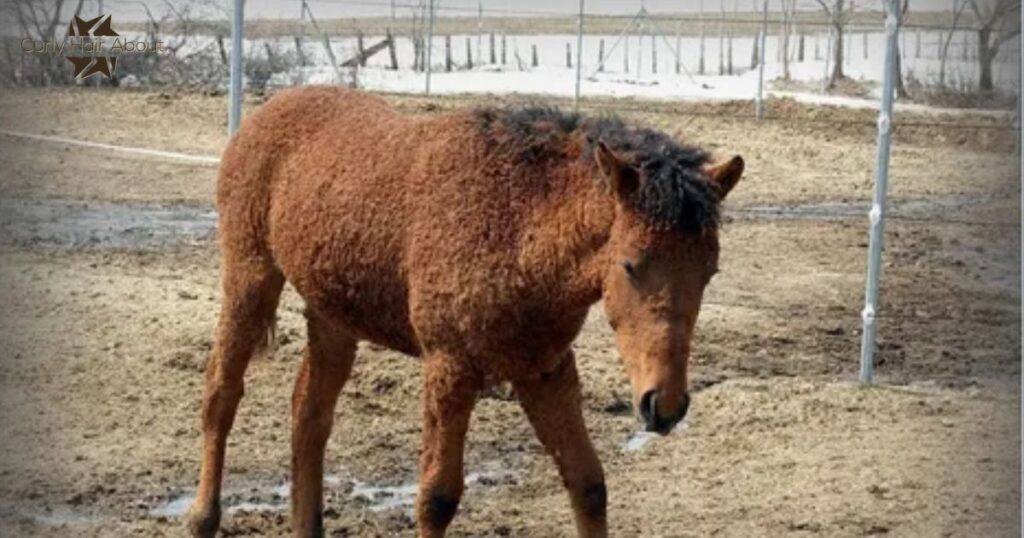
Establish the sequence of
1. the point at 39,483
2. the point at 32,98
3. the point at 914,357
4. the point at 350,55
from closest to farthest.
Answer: the point at 39,483
the point at 914,357
the point at 32,98
the point at 350,55

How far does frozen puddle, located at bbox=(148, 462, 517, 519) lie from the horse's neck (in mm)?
2074

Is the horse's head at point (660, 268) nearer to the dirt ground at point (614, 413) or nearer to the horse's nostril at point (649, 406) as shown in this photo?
the horse's nostril at point (649, 406)

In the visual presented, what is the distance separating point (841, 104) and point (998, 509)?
18667mm

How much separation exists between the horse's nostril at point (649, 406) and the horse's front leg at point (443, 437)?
2.50 feet

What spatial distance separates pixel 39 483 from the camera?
21.5ft

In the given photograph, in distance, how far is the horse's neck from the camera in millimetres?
4645

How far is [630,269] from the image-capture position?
176 inches

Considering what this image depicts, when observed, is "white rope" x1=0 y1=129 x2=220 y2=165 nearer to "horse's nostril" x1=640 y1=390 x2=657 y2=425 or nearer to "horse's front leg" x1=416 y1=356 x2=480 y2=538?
"horse's front leg" x1=416 y1=356 x2=480 y2=538

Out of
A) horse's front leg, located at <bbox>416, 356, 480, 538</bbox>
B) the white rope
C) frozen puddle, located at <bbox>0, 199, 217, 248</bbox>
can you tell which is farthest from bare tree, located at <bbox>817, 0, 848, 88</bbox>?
horse's front leg, located at <bbox>416, 356, 480, 538</bbox>

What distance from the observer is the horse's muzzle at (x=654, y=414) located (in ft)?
14.3

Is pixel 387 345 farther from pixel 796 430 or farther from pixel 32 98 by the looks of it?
pixel 32 98

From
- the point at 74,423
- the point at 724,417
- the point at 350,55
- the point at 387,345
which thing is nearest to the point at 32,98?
the point at 74,423

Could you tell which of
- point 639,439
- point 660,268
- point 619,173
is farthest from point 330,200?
point 639,439

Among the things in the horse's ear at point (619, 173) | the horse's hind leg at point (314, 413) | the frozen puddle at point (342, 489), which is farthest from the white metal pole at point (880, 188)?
the horse's ear at point (619, 173)
